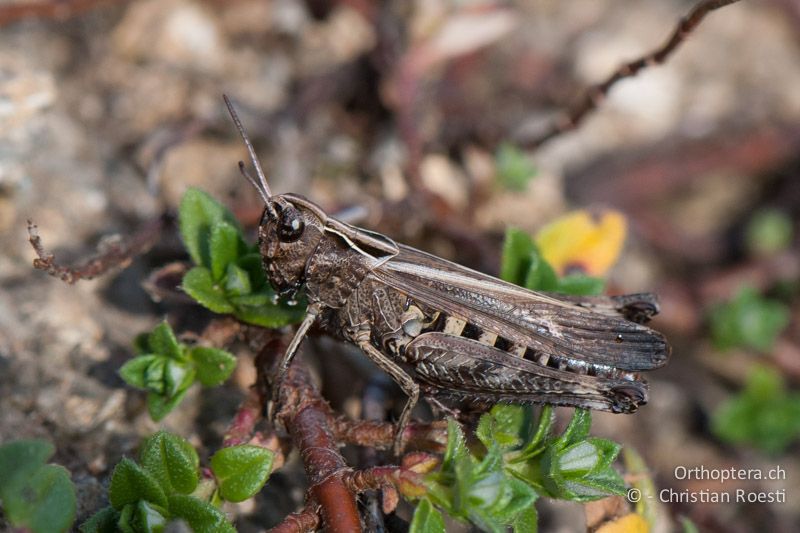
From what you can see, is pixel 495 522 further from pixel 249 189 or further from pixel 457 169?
pixel 457 169

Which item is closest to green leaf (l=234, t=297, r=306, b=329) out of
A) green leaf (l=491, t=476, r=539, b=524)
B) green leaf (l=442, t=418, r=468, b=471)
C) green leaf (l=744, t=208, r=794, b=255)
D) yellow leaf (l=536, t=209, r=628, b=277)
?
green leaf (l=442, t=418, r=468, b=471)

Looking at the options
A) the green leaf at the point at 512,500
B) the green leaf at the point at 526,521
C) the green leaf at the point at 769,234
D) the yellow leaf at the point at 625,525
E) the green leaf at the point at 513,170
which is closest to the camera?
the green leaf at the point at 512,500

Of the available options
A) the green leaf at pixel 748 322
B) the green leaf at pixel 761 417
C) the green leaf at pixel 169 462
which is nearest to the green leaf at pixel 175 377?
the green leaf at pixel 169 462

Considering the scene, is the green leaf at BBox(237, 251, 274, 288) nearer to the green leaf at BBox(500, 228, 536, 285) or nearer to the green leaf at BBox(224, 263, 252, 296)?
the green leaf at BBox(224, 263, 252, 296)

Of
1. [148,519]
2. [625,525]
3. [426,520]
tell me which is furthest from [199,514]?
[625,525]

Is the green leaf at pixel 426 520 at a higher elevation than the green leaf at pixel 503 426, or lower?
lower

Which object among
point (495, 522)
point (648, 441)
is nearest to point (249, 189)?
point (495, 522)

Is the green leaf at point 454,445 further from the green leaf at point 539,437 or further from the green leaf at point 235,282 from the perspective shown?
the green leaf at point 235,282
